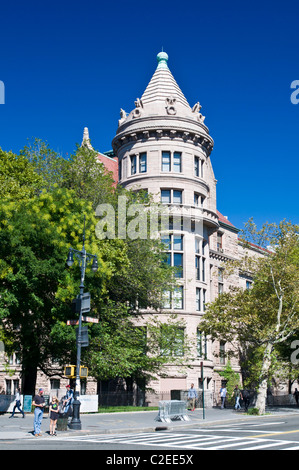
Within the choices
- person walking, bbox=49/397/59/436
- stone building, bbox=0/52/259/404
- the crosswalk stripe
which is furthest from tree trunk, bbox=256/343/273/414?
person walking, bbox=49/397/59/436

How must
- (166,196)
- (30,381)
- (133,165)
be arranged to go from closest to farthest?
(30,381) → (166,196) → (133,165)

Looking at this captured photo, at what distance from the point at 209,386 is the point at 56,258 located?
23995 millimetres

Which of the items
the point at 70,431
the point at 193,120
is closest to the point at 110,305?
the point at 70,431

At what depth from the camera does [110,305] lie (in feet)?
114

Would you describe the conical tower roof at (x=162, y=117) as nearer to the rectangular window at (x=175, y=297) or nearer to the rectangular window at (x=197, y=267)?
the rectangular window at (x=197, y=267)

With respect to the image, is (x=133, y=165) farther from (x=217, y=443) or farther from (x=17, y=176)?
(x=217, y=443)

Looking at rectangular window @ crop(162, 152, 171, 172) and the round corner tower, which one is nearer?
the round corner tower

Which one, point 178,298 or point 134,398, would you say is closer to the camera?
point 134,398

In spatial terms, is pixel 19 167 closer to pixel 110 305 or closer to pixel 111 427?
pixel 110 305

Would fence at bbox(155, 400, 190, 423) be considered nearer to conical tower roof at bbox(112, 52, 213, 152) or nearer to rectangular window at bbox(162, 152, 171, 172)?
rectangular window at bbox(162, 152, 171, 172)

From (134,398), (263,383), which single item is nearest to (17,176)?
(134,398)

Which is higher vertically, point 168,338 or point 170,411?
point 168,338

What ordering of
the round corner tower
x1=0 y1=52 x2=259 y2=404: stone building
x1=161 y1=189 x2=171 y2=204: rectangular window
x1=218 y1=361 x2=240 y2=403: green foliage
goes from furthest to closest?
x1=218 y1=361 x2=240 y2=403: green foliage
x1=161 y1=189 x2=171 y2=204: rectangular window
the round corner tower
x1=0 y1=52 x2=259 y2=404: stone building

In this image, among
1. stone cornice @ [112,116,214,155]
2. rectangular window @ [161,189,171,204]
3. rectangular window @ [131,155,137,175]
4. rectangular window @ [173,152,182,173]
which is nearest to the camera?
rectangular window @ [161,189,171,204]
